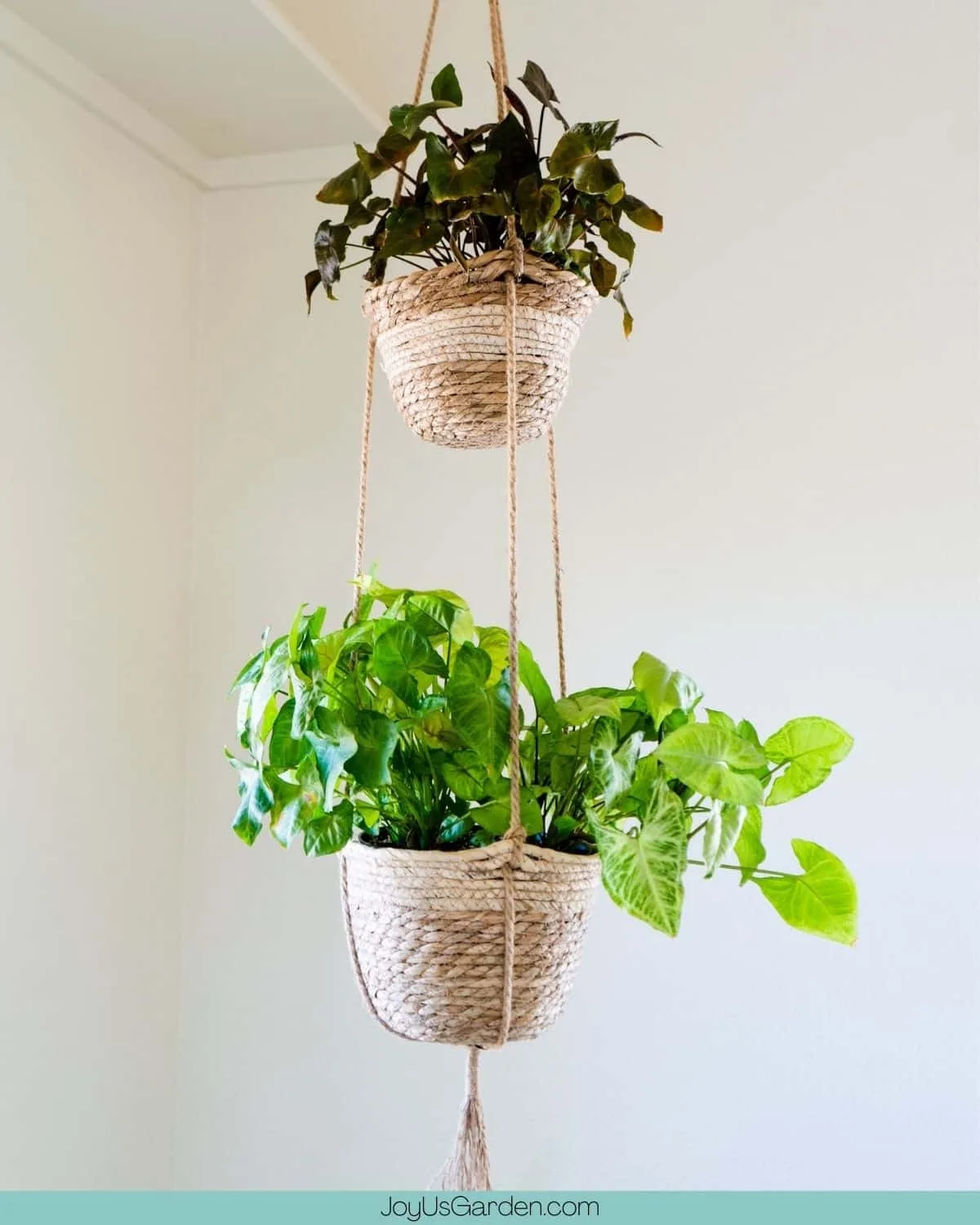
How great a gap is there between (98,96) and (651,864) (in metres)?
1.75

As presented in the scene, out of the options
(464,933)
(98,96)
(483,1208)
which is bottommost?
(483,1208)

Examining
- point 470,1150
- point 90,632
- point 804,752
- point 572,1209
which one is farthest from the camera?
point 90,632

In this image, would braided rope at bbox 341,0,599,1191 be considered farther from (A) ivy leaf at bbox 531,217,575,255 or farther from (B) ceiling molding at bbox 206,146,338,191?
(B) ceiling molding at bbox 206,146,338,191

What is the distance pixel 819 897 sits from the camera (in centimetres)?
104

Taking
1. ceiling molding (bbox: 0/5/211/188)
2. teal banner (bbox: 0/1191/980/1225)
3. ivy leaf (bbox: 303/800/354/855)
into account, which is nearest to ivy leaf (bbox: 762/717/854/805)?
ivy leaf (bbox: 303/800/354/855)

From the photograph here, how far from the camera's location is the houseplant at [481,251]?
1.13 metres

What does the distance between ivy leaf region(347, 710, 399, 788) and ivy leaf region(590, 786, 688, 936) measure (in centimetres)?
18

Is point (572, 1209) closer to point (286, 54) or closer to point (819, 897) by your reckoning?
point (819, 897)

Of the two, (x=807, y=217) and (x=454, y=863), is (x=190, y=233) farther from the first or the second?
(x=454, y=863)

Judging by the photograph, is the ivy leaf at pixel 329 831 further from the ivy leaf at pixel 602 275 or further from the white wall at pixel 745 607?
the white wall at pixel 745 607

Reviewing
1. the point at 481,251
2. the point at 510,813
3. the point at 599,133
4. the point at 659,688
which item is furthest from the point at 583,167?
the point at 510,813

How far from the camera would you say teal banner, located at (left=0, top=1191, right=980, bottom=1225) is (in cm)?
184

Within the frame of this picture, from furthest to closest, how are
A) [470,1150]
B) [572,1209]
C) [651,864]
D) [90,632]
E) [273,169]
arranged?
[273,169]
[90,632]
[572,1209]
[470,1150]
[651,864]

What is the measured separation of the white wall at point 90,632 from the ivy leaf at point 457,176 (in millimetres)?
1049
